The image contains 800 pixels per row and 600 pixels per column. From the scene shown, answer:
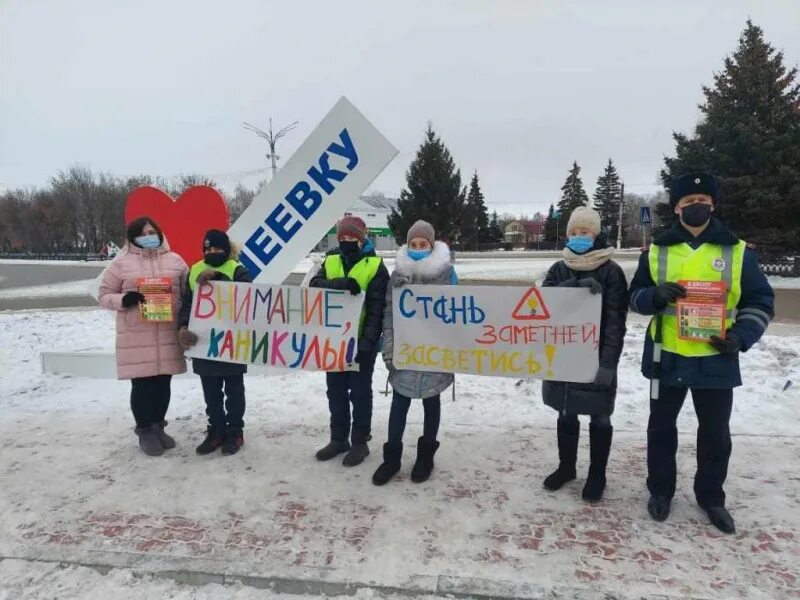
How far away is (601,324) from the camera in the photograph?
356cm

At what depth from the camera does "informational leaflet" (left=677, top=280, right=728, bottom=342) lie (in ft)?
10.1

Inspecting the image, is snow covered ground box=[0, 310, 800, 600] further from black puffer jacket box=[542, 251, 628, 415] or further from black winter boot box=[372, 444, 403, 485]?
black puffer jacket box=[542, 251, 628, 415]

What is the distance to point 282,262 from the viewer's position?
5879 millimetres

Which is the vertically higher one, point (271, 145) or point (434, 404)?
point (271, 145)

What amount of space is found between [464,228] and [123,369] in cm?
4141

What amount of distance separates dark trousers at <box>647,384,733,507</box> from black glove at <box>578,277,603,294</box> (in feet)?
2.42

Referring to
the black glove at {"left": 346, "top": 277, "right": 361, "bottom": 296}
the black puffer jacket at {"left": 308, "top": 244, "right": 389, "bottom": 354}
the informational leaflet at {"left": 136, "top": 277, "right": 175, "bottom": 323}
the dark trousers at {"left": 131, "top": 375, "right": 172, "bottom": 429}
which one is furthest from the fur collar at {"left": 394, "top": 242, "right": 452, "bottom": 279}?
the dark trousers at {"left": 131, "top": 375, "right": 172, "bottom": 429}

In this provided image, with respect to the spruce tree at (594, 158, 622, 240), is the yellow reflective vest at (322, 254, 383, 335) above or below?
below

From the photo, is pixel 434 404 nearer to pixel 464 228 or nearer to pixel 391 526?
pixel 391 526

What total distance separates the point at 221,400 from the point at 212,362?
0.37 metres

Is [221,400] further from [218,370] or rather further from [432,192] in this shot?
[432,192]

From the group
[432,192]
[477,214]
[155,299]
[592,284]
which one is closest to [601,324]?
[592,284]

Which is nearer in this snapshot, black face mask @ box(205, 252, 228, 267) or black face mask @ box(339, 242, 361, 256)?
black face mask @ box(339, 242, 361, 256)

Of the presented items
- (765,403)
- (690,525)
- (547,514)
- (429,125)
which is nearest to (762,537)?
(690,525)
